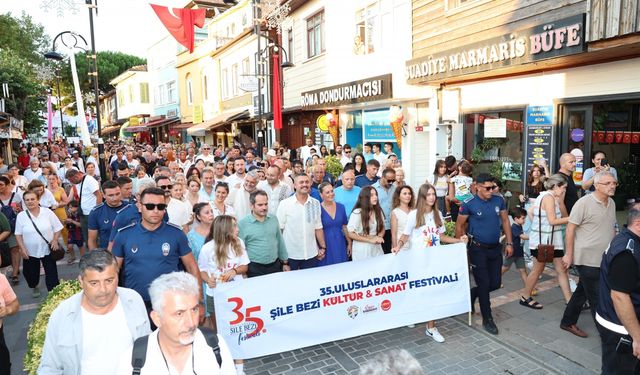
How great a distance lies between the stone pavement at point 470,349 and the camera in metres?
4.57

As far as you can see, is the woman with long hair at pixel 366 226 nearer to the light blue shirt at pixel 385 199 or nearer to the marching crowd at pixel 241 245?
the marching crowd at pixel 241 245

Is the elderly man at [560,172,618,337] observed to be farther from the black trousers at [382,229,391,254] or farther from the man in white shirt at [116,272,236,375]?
the man in white shirt at [116,272,236,375]

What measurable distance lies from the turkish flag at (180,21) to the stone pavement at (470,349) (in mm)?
8354

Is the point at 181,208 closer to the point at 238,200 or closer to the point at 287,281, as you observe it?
the point at 238,200

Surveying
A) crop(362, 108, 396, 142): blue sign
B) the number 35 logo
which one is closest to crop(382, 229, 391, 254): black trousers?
the number 35 logo

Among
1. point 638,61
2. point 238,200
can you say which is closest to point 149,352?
point 238,200

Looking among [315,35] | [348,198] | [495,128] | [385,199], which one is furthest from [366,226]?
[315,35]

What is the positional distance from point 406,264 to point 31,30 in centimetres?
3964

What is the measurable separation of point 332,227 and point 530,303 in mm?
2914

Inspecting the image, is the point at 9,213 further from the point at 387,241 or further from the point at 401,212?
the point at 401,212

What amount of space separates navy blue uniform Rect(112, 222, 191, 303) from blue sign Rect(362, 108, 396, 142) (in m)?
10.7

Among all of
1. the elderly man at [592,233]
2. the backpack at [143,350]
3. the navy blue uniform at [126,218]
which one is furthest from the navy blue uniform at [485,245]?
the backpack at [143,350]

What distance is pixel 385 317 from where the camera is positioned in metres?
5.29

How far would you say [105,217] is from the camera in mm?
5414
